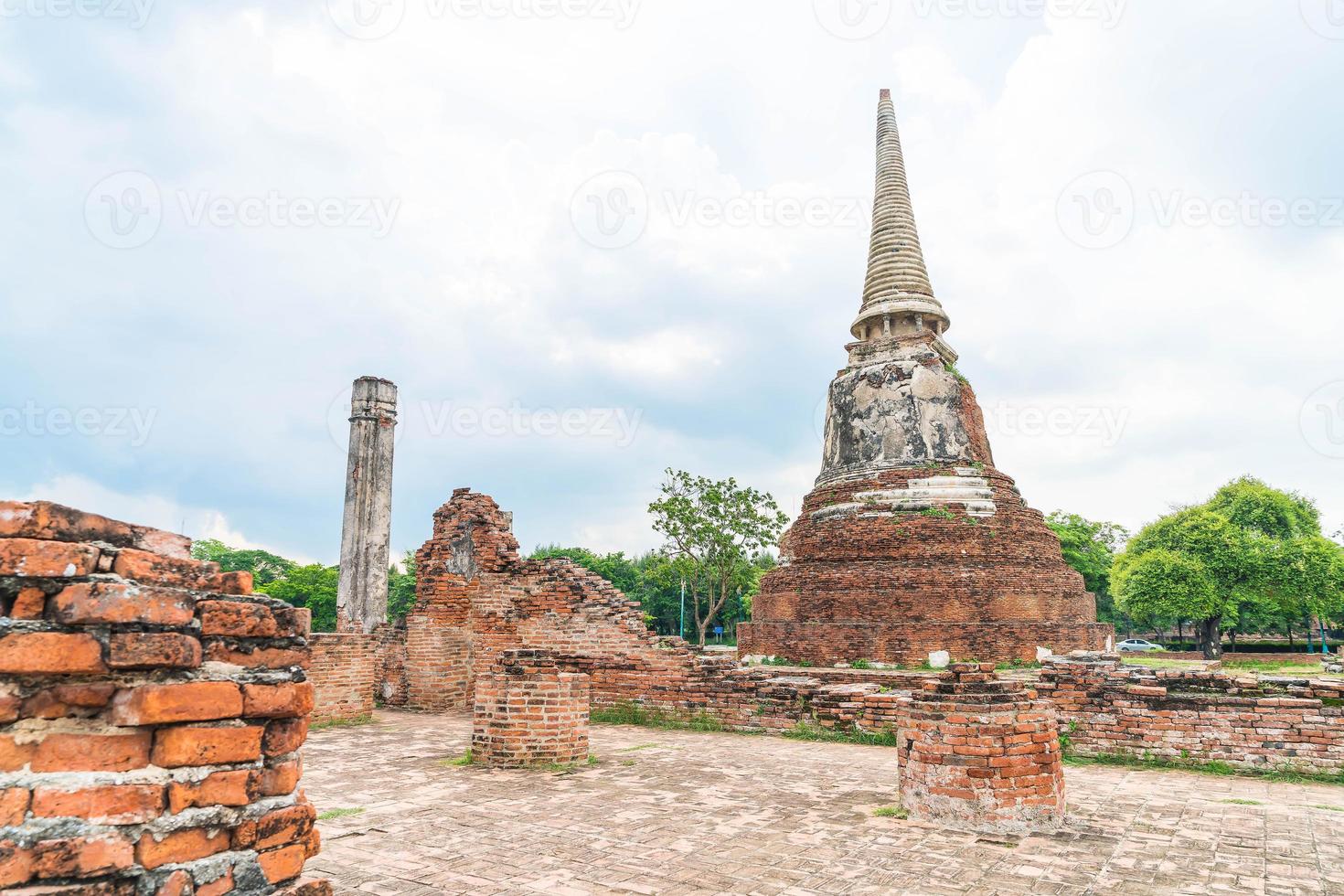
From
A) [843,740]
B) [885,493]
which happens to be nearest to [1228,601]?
[885,493]

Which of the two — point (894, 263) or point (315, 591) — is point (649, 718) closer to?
point (894, 263)

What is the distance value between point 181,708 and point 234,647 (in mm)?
214

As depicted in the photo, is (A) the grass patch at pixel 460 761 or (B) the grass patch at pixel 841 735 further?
(B) the grass patch at pixel 841 735

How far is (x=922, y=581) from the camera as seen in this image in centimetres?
1470

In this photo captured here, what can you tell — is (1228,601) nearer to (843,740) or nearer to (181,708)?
(843,740)

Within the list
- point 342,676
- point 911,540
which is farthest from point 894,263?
point 342,676

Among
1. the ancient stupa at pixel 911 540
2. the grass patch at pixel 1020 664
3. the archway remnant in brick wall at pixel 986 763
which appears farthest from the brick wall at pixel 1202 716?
the ancient stupa at pixel 911 540

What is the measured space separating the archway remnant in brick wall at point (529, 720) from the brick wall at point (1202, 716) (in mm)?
5021

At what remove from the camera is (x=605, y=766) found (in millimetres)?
7195

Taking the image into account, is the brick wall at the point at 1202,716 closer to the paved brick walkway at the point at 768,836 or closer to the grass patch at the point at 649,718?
the paved brick walkway at the point at 768,836

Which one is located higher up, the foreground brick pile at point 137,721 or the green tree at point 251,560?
the green tree at point 251,560

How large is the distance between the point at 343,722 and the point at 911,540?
1036cm

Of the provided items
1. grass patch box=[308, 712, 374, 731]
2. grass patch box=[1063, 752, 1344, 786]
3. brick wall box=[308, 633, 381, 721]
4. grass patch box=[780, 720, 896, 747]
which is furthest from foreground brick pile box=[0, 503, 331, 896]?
brick wall box=[308, 633, 381, 721]

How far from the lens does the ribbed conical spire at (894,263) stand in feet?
63.9
